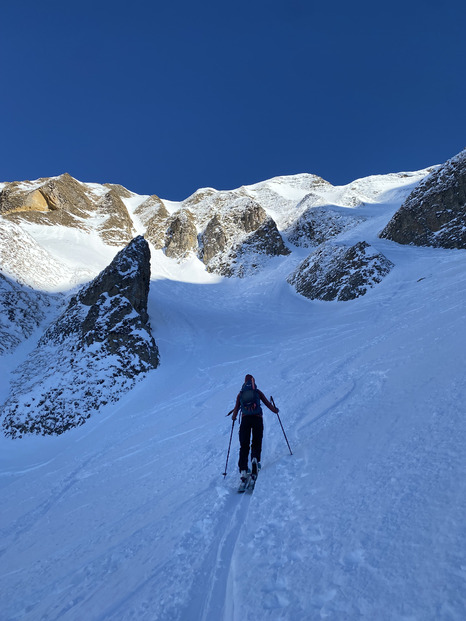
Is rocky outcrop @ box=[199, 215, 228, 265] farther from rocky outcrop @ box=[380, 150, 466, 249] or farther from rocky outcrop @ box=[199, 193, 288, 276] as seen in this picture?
rocky outcrop @ box=[380, 150, 466, 249]

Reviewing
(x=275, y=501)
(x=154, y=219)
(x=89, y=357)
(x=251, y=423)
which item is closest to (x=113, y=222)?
(x=154, y=219)

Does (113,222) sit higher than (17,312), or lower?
higher

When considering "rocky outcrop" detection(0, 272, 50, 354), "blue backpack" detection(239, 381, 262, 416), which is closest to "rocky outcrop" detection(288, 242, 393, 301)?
"blue backpack" detection(239, 381, 262, 416)

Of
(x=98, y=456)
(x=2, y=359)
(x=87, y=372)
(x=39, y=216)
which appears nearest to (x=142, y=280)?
(x=87, y=372)

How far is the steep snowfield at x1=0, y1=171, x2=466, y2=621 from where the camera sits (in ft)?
9.27

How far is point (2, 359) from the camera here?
17578mm

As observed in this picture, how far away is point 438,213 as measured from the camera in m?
26.0

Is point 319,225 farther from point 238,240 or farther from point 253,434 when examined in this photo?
point 253,434

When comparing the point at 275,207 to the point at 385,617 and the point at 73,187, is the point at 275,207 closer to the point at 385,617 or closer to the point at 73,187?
the point at 73,187

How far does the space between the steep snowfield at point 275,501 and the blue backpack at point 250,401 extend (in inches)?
40.0

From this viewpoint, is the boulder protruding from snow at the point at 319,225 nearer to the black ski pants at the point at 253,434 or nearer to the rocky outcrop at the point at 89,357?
the rocky outcrop at the point at 89,357

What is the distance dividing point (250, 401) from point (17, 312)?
21.5 m

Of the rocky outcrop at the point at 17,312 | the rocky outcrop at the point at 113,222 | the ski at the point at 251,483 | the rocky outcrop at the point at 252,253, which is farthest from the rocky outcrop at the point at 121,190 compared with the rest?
the ski at the point at 251,483

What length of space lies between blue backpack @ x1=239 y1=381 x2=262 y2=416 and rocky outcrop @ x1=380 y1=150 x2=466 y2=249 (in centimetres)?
2417
